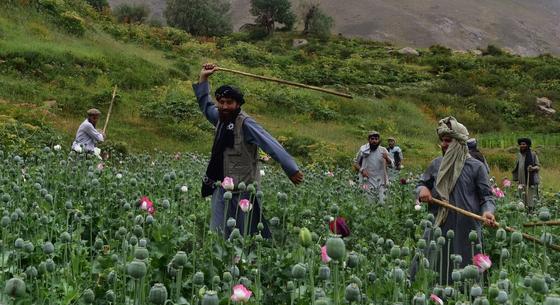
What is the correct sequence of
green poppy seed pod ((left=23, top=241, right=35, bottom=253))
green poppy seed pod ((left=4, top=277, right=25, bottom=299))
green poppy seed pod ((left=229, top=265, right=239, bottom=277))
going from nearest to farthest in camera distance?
green poppy seed pod ((left=4, top=277, right=25, bottom=299)) → green poppy seed pod ((left=229, top=265, right=239, bottom=277)) → green poppy seed pod ((left=23, top=241, right=35, bottom=253))

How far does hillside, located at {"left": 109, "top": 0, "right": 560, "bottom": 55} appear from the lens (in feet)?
290

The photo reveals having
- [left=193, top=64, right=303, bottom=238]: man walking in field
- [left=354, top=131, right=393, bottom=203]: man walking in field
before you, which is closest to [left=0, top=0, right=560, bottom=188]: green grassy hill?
[left=354, top=131, right=393, bottom=203]: man walking in field

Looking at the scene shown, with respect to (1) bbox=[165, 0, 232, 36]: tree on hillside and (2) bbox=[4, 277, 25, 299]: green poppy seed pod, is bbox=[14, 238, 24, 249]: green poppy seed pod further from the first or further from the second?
(1) bbox=[165, 0, 232, 36]: tree on hillside

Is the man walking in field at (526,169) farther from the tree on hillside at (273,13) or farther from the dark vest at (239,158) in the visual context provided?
the tree on hillside at (273,13)

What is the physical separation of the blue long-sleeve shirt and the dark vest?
0.15 ft

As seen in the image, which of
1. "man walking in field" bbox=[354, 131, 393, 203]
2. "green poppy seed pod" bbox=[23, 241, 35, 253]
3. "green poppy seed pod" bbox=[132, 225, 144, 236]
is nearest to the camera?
"green poppy seed pod" bbox=[23, 241, 35, 253]

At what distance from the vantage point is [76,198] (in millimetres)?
6457

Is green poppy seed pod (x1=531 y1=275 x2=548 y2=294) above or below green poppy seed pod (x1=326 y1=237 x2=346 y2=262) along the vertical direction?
below

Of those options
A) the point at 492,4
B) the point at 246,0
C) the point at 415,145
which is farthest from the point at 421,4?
the point at 415,145

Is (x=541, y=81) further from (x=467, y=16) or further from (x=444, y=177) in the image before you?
(x=467, y=16)

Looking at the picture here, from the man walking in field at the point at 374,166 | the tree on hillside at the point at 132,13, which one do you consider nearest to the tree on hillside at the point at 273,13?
the tree on hillside at the point at 132,13

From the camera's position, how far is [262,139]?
523 centimetres

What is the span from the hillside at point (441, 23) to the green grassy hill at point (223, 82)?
40275 mm

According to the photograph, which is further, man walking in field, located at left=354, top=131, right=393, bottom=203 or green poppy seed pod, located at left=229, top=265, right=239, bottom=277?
man walking in field, located at left=354, top=131, right=393, bottom=203
